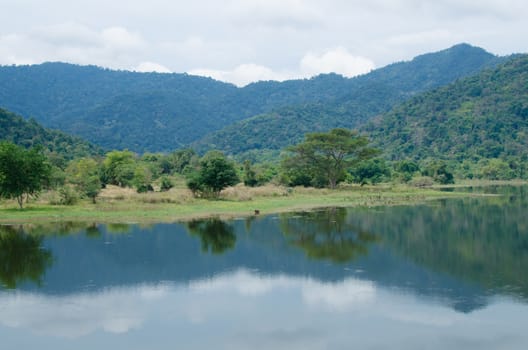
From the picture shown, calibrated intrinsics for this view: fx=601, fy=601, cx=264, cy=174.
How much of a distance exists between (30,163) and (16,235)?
12.4 m

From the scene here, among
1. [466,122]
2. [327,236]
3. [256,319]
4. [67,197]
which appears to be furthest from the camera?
[466,122]

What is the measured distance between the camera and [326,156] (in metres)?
79.4

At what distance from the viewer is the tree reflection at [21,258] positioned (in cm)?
2311

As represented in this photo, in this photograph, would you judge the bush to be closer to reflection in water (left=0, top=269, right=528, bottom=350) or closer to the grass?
the grass

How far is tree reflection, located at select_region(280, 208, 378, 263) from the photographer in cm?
2856

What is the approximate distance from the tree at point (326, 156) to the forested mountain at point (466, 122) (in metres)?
56.6

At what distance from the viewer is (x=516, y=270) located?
23672 millimetres

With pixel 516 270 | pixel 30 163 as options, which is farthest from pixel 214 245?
pixel 30 163

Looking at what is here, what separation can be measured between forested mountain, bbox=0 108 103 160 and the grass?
1949 inches

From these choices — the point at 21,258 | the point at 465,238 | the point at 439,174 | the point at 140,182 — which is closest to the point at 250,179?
the point at 140,182

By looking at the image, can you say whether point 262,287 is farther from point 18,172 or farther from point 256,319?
point 18,172

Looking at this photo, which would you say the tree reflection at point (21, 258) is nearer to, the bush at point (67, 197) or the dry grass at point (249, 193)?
the bush at point (67, 197)

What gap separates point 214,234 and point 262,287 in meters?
13.6

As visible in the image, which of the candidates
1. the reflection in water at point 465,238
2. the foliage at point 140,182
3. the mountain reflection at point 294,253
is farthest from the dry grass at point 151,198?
the reflection in water at point 465,238
